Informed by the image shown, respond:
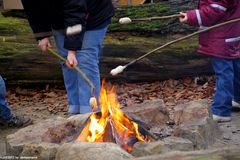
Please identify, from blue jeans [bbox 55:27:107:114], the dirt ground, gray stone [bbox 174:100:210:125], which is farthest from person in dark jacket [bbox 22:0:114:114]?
the dirt ground

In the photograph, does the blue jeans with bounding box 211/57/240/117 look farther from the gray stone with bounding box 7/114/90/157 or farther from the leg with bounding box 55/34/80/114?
the gray stone with bounding box 7/114/90/157

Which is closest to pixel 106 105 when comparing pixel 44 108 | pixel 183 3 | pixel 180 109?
pixel 180 109

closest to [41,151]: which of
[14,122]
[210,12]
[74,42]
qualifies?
[74,42]

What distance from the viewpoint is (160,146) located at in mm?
3381

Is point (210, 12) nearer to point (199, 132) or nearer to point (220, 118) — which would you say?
point (220, 118)

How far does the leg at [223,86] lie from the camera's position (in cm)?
492

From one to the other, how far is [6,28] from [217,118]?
9.83 ft

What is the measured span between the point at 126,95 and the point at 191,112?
2148 millimetres

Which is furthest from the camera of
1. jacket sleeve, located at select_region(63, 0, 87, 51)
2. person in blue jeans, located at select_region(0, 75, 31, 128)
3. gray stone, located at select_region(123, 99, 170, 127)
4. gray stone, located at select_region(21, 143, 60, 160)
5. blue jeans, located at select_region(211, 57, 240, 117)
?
person in blue jeans, located at select_region(0, 75, 31, 128)

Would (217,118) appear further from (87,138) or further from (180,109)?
(87,138)

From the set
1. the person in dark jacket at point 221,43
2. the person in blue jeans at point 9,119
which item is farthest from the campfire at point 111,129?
the person in blue jeans at point 9,119

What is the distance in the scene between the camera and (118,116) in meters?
3.98

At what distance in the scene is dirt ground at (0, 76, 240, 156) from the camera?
6000 millimetres

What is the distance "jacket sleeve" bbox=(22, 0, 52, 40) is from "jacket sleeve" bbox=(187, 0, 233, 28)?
4.54 feet
